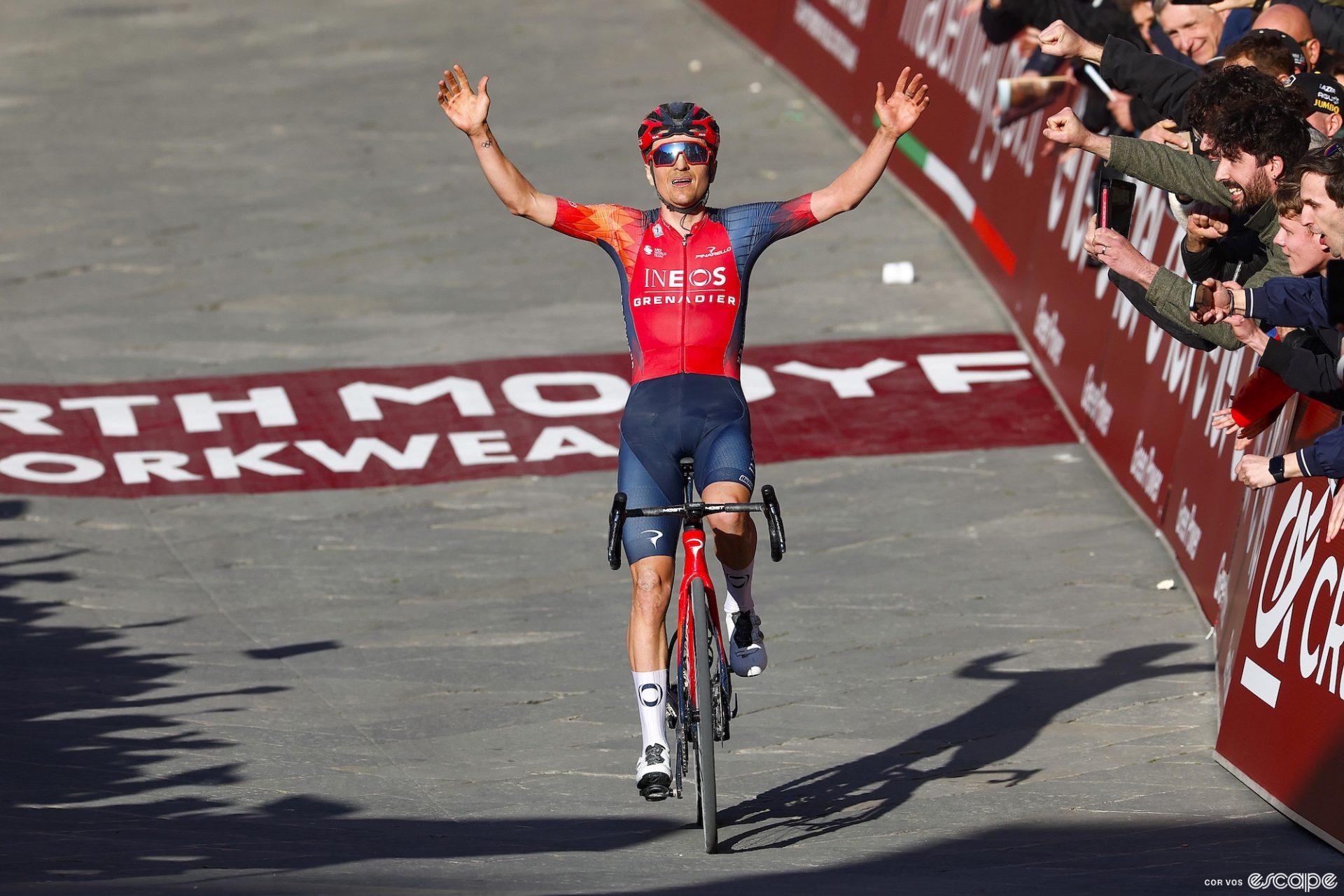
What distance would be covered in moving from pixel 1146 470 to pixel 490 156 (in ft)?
18.2

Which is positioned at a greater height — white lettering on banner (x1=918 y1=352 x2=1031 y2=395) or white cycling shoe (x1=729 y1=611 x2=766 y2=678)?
white cycling shoe (x1=729 y1=611 x2=766 y2=678)

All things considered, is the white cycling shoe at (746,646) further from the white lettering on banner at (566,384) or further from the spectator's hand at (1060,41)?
the white lettering on banner at (566,384)

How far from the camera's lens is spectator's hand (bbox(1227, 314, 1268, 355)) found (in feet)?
23.2

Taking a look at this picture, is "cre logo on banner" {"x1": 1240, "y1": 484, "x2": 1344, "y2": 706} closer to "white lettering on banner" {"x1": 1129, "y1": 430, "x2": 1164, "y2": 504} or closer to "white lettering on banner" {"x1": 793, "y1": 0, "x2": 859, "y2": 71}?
"white lettering on banner" {"x1": 1129, "y1": 430, "x2": 1164, "y2": 504}

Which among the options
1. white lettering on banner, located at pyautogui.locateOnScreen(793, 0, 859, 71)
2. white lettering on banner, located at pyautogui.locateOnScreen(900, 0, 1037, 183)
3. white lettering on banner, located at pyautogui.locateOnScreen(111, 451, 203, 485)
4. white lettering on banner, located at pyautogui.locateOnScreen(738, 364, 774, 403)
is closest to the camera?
white lettering on banner, located at pyautogui.locateOnScreen(111, 451, 203, 485)

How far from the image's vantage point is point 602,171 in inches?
720

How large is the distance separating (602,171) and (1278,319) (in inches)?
461

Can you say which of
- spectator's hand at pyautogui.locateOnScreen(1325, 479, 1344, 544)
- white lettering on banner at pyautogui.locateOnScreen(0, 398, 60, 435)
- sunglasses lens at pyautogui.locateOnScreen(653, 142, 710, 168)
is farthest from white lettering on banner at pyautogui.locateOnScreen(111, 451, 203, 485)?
spectator's hand at pyautogui.locateOnScreen(1325, 479, 1344, 544)

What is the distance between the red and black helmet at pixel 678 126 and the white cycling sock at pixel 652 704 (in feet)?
6.39

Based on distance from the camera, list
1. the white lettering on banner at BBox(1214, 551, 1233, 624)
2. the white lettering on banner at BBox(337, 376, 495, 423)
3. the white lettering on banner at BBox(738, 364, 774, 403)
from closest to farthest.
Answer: the white lettering on banner at BBox(1214, 551, 1233, 624)
the white lettering on banner at BBox(337, 376, 495, 423)
the white lettering on banner at BBox(738, 364, 774, 403)

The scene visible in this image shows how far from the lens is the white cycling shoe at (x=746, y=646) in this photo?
7922mm

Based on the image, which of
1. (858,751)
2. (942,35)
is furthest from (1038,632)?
(942,35)

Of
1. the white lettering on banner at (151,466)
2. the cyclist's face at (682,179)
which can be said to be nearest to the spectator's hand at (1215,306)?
the cyclist's face at (682,179)

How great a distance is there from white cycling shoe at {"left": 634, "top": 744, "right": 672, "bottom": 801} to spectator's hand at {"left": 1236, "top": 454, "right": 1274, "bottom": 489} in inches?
88.1
